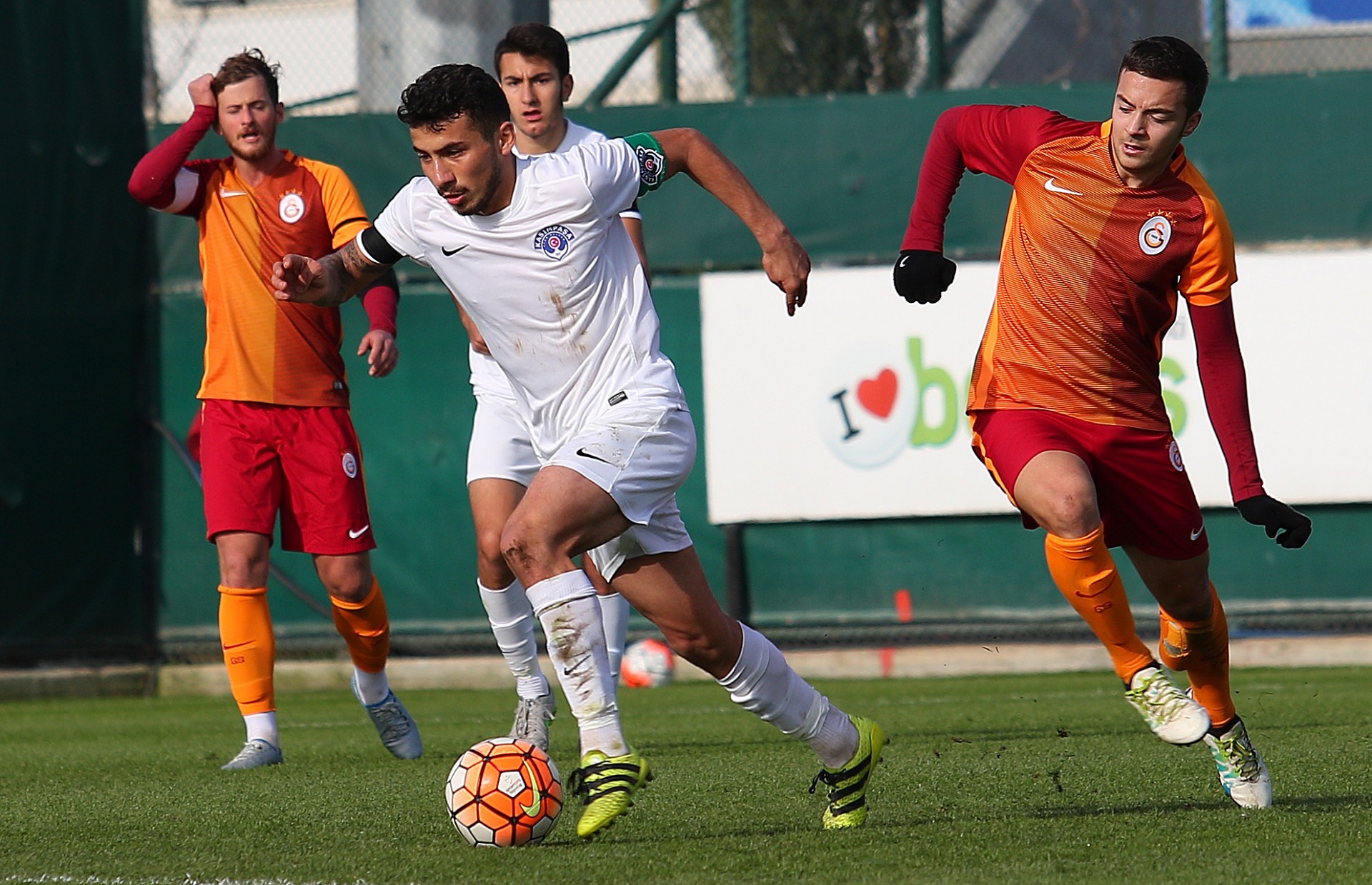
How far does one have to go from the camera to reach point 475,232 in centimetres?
476

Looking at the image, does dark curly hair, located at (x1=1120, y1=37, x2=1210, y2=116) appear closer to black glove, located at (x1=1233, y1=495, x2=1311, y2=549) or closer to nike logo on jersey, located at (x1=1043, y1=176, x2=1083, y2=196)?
nike logo on jersey, located at (x1=1043, y1=176, x2=1083, y2=196)

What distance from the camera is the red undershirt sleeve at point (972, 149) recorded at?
17.2ft

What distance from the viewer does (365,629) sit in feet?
22.5

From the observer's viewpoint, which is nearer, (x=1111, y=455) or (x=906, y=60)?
(x=1111, y=455)

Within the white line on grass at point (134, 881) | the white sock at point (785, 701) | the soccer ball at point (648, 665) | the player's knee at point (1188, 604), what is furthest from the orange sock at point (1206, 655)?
the soccer ball at point (648, 665)

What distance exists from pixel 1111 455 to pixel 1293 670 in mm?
5901

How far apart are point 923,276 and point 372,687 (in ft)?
9.47

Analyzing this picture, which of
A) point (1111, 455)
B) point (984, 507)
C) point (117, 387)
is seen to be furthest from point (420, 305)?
point (1111, 455)

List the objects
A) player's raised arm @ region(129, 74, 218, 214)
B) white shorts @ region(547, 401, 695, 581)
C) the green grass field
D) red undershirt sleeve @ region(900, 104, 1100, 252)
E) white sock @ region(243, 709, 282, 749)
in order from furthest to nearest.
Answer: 1. player's raised arm @ region(129, 74, 218, 214)
2. white sock @ region(243, 709, 282, 749)
3. red undershirt sleeve @ region(900, 104, 1100, 252)
4. white shorts @ region(547, 401, 695, 581)
5. the green grass field

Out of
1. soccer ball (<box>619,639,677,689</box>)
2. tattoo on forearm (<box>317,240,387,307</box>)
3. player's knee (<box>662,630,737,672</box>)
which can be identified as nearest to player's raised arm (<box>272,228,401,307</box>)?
tattoo on forearm (<box>317,240,387,307</box>)

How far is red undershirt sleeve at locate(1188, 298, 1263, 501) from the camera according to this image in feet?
15.5

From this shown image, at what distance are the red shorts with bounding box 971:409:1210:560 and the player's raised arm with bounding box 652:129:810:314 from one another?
73 centimetres

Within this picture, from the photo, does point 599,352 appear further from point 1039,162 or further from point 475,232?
point 1039,162

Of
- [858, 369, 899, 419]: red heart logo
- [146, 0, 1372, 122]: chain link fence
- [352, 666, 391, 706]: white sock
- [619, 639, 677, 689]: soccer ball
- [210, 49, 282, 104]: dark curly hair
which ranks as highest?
[146, 0, 1372, 122]: chain link fence
